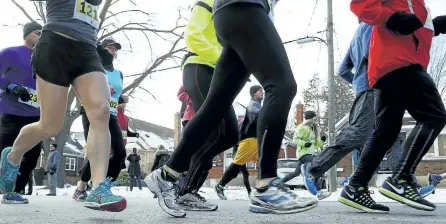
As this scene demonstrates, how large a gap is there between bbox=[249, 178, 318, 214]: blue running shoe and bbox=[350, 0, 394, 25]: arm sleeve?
151cm

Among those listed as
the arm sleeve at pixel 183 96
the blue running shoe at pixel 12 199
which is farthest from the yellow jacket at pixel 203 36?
the blue running shoe at pixel 12 199

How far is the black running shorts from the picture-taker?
3.35m

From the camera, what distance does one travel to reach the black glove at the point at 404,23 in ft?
10.9

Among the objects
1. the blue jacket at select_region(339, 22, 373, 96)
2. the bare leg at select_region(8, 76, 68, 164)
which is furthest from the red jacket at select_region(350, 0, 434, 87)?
the bare leg at select_region(8, 76, 68, 164)

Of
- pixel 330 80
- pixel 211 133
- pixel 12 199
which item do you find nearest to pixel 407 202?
pixel 211 133

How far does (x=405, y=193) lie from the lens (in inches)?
141

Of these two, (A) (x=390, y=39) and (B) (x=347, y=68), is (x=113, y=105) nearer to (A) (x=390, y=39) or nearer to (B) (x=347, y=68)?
(B) (x=347, y=68)

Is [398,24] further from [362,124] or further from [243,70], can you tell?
[362,124]

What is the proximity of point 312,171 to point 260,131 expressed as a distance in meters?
3.35

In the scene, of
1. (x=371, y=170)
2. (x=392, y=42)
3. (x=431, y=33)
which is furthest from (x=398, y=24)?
(x=371, y=170)

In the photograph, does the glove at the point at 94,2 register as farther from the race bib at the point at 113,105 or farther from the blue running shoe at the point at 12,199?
the race bib at the point at 113,105

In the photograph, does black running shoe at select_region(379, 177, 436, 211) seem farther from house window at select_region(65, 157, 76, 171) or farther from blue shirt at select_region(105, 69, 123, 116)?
house window at select_region(65, 157, 76, 171)

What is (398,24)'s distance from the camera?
3379mm

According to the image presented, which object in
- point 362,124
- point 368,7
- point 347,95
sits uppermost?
point 347,95
